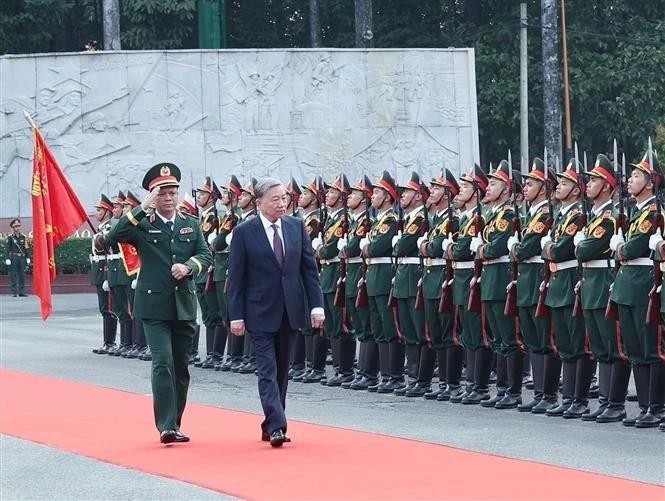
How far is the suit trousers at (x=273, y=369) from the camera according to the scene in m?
11.0

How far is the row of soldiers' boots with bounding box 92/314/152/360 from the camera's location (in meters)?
19.5

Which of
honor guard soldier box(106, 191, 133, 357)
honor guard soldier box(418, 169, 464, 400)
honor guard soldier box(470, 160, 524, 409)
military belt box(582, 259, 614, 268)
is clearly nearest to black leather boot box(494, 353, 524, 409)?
honor guard soldier box(470, 160, 524, 409)

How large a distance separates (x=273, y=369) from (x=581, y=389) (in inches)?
112

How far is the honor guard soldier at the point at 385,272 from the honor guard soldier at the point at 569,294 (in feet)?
7.86

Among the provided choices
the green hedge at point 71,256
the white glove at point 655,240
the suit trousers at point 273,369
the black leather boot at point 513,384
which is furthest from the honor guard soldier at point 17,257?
the white glove at point 655,240

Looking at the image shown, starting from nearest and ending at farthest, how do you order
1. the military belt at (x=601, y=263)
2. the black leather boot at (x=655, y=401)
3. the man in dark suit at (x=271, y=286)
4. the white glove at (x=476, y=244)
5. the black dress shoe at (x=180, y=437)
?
the man in dark suit at (x=271, y=286) → the black dress shoe at (x=180, y=437) → the black leather boot at (x=655, y=401) → the military belt at (x=601, y=263) → the white glove at (x=476, y=244)

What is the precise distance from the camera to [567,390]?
13.0 m

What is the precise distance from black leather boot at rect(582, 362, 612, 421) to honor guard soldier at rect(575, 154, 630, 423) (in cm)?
1

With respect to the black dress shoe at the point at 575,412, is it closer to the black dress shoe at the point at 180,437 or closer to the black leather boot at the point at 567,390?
the black leather boot at the point at 567,390

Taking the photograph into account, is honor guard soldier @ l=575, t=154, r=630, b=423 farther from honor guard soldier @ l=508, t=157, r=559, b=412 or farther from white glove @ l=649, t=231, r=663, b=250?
honor guard soldier @ l=508, t=157, r=559, b=412

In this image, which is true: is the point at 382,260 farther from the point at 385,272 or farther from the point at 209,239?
the point at 209,239

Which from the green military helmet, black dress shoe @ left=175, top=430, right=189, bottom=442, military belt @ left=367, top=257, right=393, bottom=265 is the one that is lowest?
black dress shoe @ left=175, top=430, right=189, bottom=442

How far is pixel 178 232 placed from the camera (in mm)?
11547

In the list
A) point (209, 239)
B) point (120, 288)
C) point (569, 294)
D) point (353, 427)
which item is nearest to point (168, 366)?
point (353, 427)
